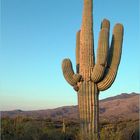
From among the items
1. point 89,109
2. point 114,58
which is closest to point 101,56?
point 114,58

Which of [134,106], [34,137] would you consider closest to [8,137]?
[34,137]

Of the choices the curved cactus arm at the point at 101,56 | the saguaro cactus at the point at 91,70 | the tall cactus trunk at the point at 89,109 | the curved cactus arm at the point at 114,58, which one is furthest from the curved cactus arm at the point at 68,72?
the curved cactus arm at the point at 114,58

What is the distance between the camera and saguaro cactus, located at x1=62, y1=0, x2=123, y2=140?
38.9ft

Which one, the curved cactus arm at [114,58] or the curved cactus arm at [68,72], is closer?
the curved cactus arm at [114,58]

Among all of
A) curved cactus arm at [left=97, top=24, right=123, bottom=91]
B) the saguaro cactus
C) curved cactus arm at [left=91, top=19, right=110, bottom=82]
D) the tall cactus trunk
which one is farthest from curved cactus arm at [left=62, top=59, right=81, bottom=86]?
curved cactus arm at [left=97, top=24, right=123, bottom=91]

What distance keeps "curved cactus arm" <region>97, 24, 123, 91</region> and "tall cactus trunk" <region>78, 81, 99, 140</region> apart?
371 mm

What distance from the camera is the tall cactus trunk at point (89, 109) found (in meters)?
11.8

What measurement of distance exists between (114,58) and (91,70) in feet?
3.50

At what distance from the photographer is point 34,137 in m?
12.1

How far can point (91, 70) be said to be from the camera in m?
12.1

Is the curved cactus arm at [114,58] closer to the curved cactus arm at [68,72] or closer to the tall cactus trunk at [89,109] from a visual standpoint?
the tall cactus trunk at [89,109]

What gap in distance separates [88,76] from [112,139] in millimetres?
2338

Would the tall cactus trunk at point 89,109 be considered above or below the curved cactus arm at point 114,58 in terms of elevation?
below

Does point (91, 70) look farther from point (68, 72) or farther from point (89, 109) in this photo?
point (89, 109)
